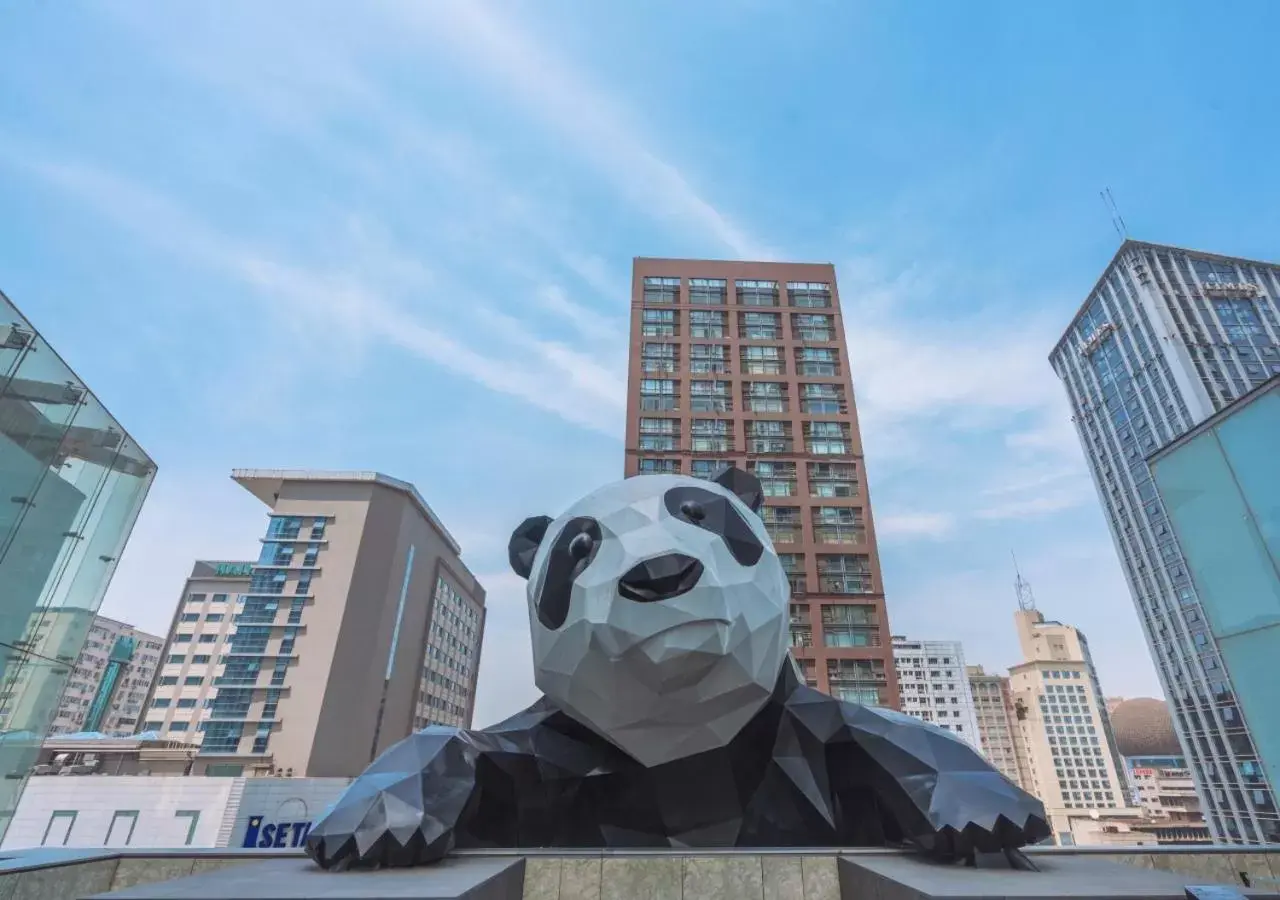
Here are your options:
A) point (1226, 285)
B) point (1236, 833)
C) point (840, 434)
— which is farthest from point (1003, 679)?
point (840, 434)

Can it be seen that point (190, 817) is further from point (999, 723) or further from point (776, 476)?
point (999, 723)

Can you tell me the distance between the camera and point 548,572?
3.85 metres

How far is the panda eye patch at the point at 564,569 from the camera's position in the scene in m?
3.74

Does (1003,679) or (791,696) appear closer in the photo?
(791,696)

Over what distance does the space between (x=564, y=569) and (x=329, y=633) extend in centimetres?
3928

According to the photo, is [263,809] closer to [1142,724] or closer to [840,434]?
[840,434]

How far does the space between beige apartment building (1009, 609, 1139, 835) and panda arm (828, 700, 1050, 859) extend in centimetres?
9456

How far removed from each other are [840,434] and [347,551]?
31.0 metres

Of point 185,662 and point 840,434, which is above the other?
point 840,434

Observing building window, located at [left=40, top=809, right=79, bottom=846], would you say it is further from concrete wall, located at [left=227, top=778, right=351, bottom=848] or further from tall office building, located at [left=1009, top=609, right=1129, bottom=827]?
tall office building, located at [left=1009, top=609, right=1129, bottom=827]

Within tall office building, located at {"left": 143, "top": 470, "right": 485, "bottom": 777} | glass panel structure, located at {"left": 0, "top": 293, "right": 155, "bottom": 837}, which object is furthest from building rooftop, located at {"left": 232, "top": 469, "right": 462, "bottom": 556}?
glass panel structure, located at {"left": 0, "top": 293, "right": 155, "bottom": 837}

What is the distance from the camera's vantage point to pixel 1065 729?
78938mm

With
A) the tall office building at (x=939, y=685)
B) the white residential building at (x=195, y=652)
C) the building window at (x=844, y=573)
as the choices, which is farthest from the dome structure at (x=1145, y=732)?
the white residential building at (x=195, y=652)

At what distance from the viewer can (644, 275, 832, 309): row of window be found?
35188 mm
